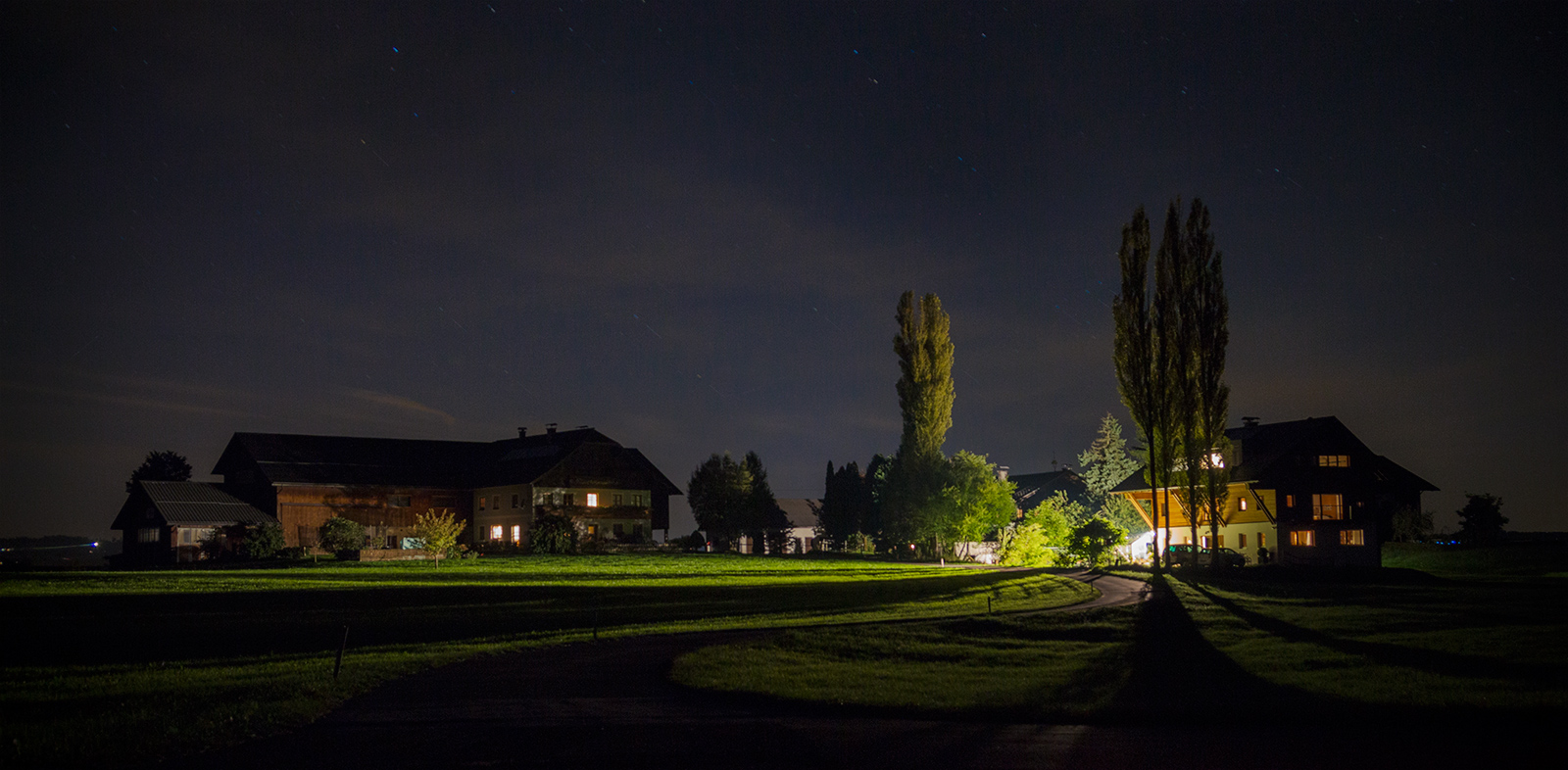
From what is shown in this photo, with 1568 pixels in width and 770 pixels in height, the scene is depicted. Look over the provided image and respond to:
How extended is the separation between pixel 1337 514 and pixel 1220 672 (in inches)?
2229

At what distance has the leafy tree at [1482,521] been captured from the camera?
6088 centimetres

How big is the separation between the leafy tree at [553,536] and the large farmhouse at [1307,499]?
38.7 meters

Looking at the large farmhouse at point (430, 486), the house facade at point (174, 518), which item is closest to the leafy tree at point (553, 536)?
the large farmhouse at point (430, 486)

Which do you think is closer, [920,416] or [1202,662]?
[1202,662]

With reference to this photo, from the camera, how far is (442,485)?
77.8 meters

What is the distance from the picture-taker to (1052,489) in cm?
11025

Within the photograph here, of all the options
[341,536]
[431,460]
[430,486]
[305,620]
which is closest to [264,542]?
[341,536]

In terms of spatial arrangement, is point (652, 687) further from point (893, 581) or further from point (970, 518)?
point (970, 518)

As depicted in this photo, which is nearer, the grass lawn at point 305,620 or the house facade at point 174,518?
the grass lawn at point 305,620

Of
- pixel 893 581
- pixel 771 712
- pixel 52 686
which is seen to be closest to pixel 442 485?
pixel 893 581

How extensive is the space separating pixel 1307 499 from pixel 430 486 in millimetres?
63123

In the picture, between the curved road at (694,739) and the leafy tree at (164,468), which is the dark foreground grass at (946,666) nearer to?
the curved road at (694,739)

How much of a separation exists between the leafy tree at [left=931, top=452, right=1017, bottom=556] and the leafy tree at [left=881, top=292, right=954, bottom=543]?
71cm

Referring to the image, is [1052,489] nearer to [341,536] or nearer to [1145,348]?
[1145,348]
